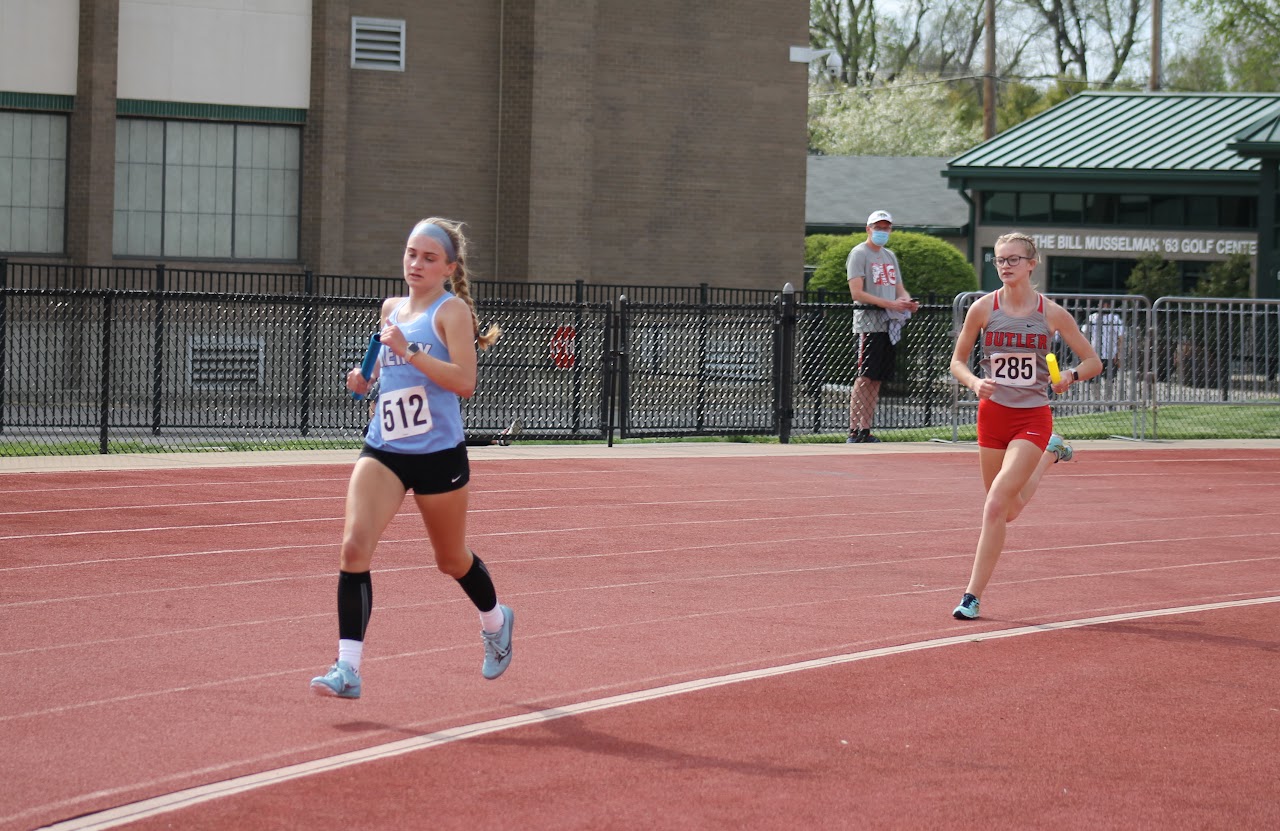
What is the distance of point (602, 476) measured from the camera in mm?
15430

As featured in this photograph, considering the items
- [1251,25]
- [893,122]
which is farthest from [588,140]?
[893,122]

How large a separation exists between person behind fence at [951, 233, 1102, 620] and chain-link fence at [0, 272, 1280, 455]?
28.2 feet

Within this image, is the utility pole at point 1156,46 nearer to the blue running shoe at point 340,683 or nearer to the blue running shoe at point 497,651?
the blue running shoe at point 497,651

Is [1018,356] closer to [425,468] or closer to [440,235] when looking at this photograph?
[440,235]

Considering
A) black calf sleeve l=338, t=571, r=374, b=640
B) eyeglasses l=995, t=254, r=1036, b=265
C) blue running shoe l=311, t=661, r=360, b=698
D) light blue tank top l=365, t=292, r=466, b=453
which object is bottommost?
blue running shoe l=311, t=661, r=360, b=698

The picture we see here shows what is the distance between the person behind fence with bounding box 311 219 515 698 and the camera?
22.0 ft

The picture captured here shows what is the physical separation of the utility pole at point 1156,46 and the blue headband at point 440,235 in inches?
1918

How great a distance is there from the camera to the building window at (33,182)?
2533 centimetres

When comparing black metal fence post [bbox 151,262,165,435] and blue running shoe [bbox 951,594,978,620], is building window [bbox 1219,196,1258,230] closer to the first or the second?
black metal fence post [bbox 151,262,165,435]

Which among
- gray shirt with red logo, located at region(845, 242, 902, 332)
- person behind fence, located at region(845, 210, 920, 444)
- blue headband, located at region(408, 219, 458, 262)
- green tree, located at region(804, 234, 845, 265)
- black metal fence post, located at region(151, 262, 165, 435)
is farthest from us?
green tree, located at region(804, 234, 845, 265)

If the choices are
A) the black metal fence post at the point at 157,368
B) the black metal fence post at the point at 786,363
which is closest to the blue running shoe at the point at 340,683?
the black metal fence post at the point at 157,368

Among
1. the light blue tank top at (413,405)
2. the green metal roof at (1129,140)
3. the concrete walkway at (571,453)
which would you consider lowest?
the concrete walkway at (571,453)

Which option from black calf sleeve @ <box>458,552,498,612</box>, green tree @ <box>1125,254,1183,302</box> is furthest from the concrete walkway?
green tree @ <box>1125,254,1183,302</box>

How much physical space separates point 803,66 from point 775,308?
12.4m
